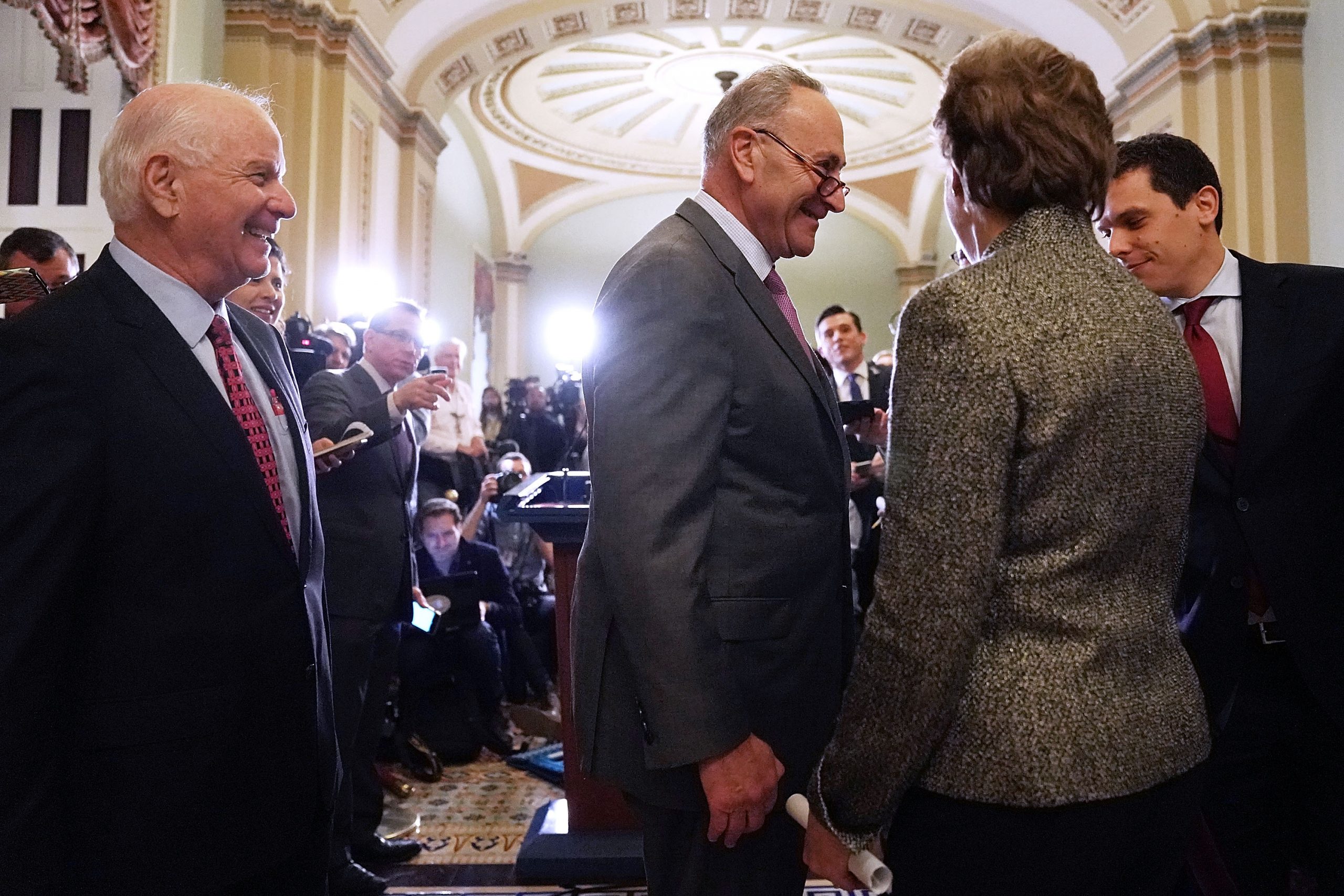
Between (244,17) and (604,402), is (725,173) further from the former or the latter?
(244,17)

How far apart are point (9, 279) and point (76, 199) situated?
11.7ft

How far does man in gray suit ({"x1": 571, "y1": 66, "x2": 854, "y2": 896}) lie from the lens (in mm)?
1314

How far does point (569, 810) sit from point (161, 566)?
6.66 feet

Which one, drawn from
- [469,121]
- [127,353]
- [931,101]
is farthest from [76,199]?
[931,101]

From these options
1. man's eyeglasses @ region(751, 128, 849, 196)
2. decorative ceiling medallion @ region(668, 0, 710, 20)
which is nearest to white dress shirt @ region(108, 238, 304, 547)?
man's eyeglasses @ region(751, 128, 849, 196)

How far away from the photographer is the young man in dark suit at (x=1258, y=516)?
1612mm

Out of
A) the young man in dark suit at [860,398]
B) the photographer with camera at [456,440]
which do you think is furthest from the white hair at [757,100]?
the photographer with camera at [456,440]

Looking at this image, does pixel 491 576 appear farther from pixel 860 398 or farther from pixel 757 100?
pixel 757 100

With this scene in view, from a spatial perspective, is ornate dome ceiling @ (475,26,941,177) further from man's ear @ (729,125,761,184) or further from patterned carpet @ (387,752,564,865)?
man's ear @ (729,125,761,184)

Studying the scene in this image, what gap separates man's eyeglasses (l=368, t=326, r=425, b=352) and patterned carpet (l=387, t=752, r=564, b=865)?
5.60ft

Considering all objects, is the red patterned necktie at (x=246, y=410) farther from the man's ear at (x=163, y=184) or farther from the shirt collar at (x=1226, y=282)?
the shirt collar at (x=1226, y=282)

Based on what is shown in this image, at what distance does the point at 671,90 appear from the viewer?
12.5m

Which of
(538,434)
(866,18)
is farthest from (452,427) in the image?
(866,18)

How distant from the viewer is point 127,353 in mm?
1324
